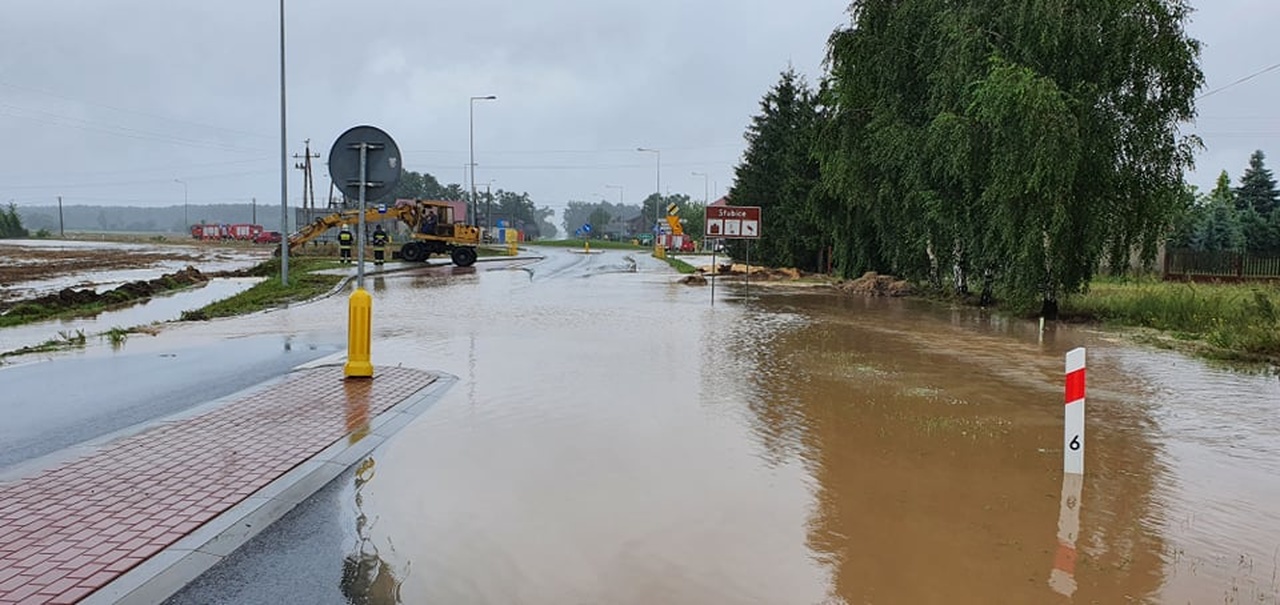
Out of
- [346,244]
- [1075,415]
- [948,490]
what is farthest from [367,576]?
[346,244]

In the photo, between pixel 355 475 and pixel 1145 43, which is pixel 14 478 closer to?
pixel 355 475

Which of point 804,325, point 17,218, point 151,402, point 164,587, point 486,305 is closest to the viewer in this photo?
A: point 164,587

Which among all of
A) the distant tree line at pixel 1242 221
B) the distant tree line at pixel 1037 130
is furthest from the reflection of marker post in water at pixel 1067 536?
the distant tree line at pixel 1242 221

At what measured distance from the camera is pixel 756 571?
4430 millimetres

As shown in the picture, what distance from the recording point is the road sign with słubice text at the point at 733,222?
2452 centimetres

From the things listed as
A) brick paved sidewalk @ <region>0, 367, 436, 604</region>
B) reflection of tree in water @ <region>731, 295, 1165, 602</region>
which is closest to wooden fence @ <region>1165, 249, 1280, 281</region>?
reflection of tree in water @ <region>731, 295, 1165, 602</region>

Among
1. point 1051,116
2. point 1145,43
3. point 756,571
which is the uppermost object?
point 1145,43

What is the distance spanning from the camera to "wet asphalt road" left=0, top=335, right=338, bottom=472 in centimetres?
696

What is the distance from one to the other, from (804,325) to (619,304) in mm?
5462

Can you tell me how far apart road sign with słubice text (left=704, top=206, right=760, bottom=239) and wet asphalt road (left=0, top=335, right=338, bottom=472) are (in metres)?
14.3

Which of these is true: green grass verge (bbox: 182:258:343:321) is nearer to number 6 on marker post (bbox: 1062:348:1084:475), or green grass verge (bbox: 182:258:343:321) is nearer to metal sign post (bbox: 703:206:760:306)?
metal sign post (bbox: 703:206:760:306)

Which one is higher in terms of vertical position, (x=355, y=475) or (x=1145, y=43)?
(x=1145, y=43)

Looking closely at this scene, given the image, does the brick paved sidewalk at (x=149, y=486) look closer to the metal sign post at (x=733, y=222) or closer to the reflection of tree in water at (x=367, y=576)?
the reflection of tree in water at (x=367, y=576)

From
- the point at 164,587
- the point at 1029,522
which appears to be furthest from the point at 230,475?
the point at 1029,522
